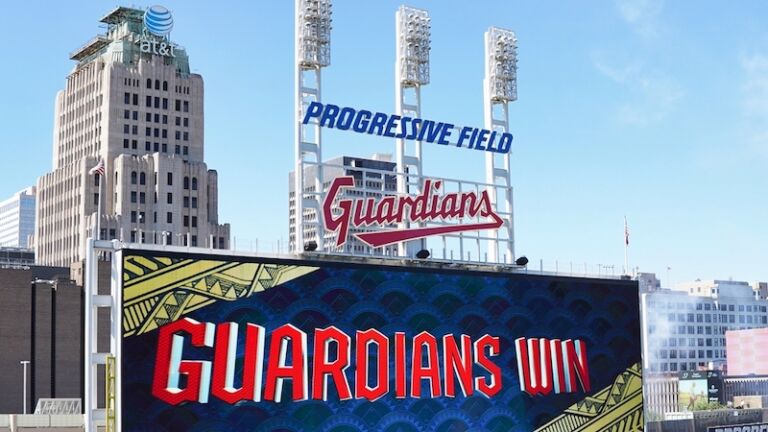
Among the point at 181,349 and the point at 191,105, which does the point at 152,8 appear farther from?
the point at 181,349

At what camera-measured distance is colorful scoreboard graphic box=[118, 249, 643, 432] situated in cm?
4962

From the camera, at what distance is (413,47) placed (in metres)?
68.8

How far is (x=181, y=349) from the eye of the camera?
49.6 metres

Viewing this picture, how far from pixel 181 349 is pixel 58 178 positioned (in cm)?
14503

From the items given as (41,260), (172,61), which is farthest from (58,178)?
(172,61)

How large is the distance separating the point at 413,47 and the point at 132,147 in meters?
119

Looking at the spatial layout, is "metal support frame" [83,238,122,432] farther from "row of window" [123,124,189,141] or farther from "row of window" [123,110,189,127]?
"row of window" [123,110,189,127]

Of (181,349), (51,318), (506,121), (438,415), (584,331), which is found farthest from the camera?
(51,318)

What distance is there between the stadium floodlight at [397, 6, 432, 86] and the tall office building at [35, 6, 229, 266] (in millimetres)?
104696

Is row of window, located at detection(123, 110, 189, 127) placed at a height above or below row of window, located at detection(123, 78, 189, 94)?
below

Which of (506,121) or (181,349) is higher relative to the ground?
(506,121)

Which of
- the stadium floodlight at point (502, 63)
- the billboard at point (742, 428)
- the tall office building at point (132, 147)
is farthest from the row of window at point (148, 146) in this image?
the stadium floodlight at point (502, 63)

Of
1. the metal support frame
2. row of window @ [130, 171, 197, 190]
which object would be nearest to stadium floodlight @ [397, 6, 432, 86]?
the metal support frame

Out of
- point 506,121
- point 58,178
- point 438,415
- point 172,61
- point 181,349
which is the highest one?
point 172,61
